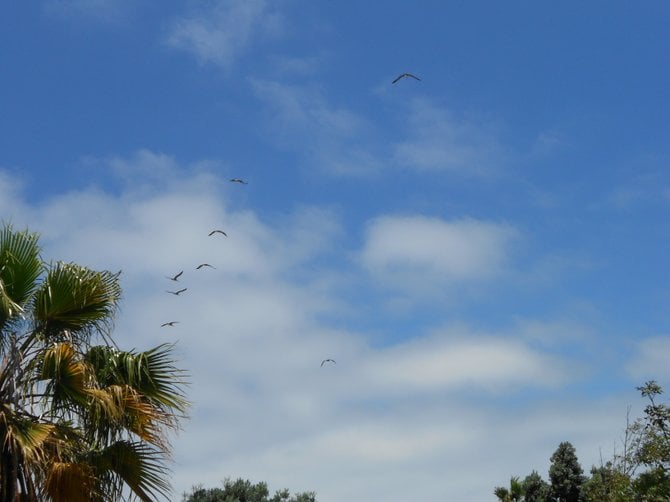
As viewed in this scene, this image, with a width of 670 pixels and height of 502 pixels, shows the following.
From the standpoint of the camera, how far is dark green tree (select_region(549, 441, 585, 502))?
121ft

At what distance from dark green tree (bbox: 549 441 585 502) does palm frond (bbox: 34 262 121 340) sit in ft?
99.9

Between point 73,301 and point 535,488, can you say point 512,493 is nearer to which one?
point 535,488

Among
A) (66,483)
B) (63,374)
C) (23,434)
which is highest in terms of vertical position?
(63,374)

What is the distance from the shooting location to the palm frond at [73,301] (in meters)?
10.2

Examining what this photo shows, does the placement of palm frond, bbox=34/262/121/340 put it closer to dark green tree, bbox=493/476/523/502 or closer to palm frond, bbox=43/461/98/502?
palm frond, bbox=43/461/98/502

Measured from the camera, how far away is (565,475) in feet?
122

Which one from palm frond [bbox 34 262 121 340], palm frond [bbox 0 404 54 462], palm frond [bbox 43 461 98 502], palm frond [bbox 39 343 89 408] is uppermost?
palm frond [bbox 34 262 121 340]

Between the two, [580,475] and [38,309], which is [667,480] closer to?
[38,309]

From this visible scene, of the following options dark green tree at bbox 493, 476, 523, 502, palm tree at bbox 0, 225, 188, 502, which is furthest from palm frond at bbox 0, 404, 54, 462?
dark green tree at bbox 493, 476, 523, 502

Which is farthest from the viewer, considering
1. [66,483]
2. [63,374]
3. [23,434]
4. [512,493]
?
[512,493]

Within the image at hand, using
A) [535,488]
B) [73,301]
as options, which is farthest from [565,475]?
[73,301]

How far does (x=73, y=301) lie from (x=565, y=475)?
31538mm

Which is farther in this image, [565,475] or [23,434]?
[565,475]

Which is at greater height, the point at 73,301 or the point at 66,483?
the point at 73,301
